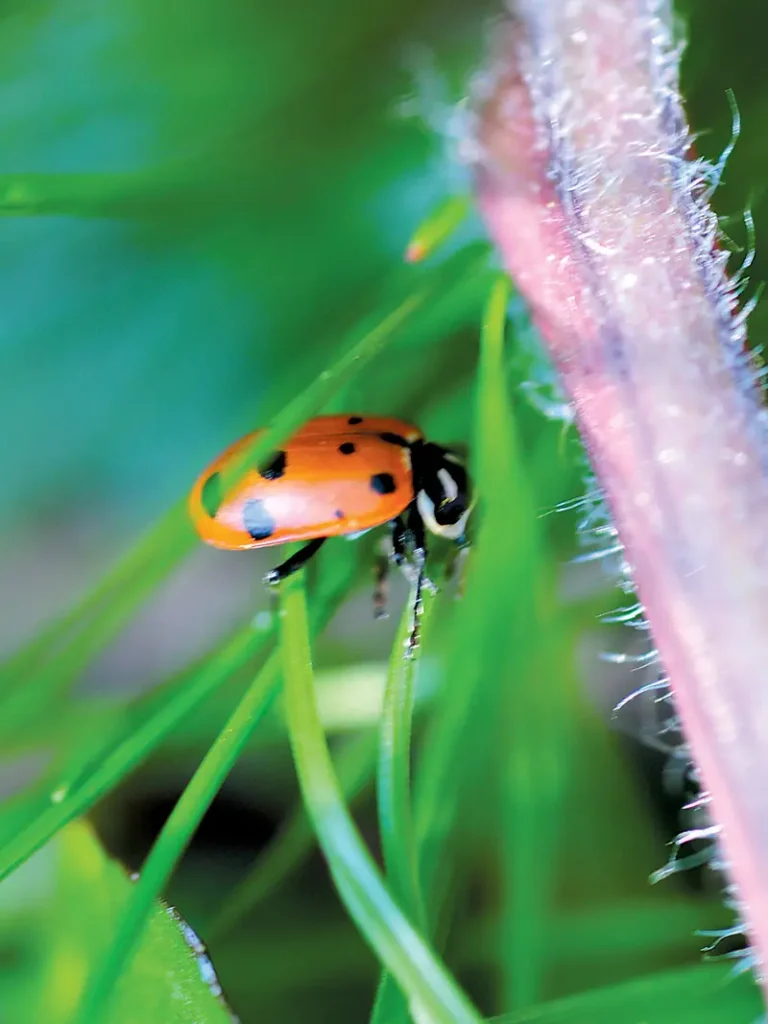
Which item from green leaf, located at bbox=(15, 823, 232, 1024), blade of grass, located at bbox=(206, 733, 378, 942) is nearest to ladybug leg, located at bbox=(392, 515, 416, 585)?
blade of grass, located at bbox=(206, 733, 378, 942)

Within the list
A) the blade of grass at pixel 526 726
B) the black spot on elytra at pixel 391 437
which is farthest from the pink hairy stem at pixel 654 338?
the black spot on elytra at pixel 391 437

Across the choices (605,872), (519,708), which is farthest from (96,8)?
(605,872)

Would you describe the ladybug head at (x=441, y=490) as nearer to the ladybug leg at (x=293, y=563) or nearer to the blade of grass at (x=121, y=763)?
the ladybug leg at (x=293, y=563)

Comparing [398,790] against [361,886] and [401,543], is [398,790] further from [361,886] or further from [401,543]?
[401,543]

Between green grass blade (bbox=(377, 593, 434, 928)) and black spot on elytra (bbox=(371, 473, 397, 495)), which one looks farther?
black spot on elytra (bbox=(371, 473, 397, 495))

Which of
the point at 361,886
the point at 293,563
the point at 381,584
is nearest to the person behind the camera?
the point at 361,886

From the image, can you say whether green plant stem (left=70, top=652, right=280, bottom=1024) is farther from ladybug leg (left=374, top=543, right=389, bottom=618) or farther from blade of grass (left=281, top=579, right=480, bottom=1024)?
ladybug leg (left=374, top=543, right=389, bottom=618)

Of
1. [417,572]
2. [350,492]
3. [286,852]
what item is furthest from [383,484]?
[286,852]
